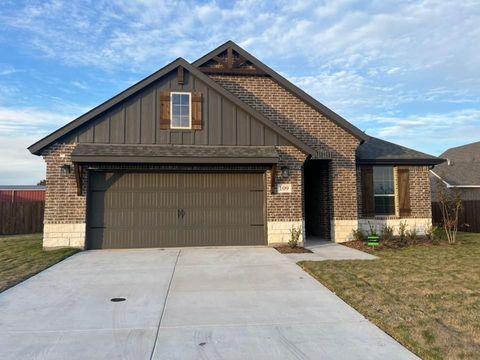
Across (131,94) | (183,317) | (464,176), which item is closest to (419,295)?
(183,317)

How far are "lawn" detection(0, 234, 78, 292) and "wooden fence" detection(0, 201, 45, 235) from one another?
21.1 feet

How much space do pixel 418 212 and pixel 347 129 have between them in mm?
4387

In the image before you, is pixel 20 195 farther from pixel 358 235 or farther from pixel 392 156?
pixel 392 156

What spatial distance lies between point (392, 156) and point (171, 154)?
8752mm

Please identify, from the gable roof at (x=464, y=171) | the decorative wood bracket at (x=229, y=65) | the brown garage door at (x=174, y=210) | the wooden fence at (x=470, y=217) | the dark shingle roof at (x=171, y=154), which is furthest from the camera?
the gable roof at (x=464, y=171)

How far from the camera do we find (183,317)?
5316 mm

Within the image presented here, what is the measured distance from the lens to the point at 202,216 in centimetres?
1201

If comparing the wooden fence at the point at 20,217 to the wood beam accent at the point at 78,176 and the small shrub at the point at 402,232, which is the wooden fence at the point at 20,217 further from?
the small shrub at the point at 402,232

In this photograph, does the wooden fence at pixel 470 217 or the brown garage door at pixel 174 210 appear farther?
the wooden fence at pixel 470 217

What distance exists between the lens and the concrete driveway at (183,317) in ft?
13.9

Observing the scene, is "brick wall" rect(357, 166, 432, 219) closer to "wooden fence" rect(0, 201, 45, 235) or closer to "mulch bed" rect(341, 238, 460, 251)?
"mulch bed" rect(341, 238, 460, 251)

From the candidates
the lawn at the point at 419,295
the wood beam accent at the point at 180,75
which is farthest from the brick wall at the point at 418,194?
the wood beam accent at the point at 180,75

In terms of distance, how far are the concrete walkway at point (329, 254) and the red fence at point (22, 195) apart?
79.7ft

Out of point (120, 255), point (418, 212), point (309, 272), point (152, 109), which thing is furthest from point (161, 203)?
point (418, 212)
